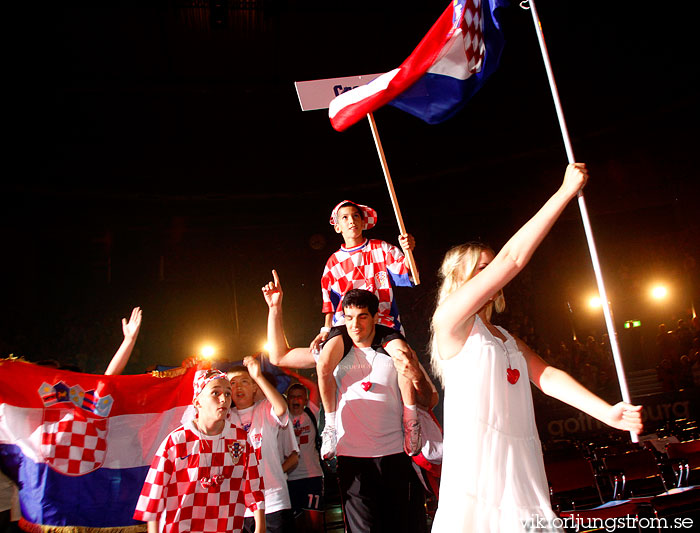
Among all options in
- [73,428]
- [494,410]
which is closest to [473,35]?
[494,410]

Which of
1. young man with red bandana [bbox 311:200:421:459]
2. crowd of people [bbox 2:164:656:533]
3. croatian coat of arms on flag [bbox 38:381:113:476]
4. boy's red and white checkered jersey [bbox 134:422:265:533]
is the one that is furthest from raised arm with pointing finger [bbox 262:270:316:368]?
croatian coat of arms on flag [bbox 38:381:113:476]

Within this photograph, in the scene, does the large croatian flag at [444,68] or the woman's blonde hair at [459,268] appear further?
the large croatian flag at [444,68]

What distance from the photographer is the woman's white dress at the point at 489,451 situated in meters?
2.04

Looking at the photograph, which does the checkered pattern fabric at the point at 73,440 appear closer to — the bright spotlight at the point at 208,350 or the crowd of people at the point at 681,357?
the bright spotlight at the point at 208,350

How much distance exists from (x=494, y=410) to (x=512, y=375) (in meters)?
0.18

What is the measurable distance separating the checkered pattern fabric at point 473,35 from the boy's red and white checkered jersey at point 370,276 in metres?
1.62

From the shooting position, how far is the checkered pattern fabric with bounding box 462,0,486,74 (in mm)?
3443

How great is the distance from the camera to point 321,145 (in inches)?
522

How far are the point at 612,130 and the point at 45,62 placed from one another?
1137cm

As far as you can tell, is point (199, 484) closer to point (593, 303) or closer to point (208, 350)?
point (208, 350)

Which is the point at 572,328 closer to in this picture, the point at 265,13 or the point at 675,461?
the point at 675,461

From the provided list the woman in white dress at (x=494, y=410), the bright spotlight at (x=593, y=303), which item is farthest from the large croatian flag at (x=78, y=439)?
the bright spotlight at (x=593, y=303)

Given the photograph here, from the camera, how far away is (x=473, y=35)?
11.6 ft

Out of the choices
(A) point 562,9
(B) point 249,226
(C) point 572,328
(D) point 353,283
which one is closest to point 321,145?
(B) point 249,226
